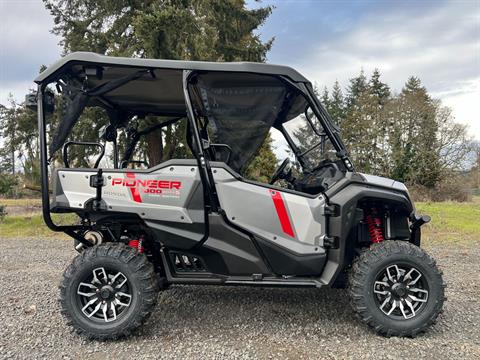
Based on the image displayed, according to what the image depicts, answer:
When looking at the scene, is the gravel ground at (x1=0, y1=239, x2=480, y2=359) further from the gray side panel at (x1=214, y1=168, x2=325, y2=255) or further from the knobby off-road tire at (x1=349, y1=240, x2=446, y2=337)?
the gray side panel at (x1=214, y1=168, x2=325, y2=255)

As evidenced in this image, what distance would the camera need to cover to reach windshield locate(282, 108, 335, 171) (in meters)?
3.79

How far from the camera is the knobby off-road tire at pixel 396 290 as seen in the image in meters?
3.31

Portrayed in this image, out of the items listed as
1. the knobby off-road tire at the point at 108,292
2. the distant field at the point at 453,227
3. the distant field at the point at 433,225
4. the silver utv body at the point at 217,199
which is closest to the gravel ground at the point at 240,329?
the knobby off-road tire at the point at 108,292

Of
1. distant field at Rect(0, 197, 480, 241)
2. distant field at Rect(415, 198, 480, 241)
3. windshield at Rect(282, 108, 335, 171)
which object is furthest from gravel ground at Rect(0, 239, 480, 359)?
distant field at Rect(0, 197, 480, 241)

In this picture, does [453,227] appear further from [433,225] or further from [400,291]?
[400,291]

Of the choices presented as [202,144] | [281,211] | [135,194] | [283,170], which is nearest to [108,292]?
[135,194]

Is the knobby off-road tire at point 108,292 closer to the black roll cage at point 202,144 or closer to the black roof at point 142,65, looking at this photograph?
the black roll cage at point 202,144

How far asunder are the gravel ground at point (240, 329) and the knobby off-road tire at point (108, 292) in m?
0.14

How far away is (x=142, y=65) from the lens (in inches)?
133

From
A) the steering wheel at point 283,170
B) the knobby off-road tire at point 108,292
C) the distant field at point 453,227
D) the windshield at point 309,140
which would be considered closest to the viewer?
the knobby off-road tire at point 108,292

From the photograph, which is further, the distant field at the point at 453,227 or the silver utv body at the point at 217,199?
the distant field at the point at 453,227

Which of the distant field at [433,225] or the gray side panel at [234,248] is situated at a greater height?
the gray side panel at [234,248]

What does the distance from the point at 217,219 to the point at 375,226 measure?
1545mm

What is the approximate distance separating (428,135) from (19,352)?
22648 millimetres
